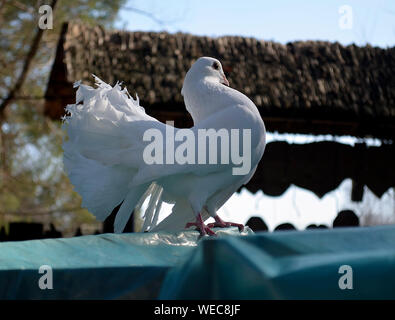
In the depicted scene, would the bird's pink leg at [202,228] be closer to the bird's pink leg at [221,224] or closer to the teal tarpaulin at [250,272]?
the bird's pink leg at [221,224]

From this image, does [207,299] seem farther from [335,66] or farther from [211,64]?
[335,66]

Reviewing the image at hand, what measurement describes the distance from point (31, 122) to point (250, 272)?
13.9 metres

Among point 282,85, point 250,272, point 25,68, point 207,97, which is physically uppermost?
point 25,68

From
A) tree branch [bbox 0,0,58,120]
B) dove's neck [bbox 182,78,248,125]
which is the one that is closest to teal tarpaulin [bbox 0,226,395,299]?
dove's neck [bbox 182,78,248,125]

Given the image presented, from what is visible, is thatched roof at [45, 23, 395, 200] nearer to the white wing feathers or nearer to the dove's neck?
the dove's neck

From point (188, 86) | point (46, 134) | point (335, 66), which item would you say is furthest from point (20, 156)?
point (188, 86)

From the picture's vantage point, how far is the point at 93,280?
7.18ft

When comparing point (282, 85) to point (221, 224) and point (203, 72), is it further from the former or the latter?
point (221, 224)

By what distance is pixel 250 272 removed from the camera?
151 centimetres

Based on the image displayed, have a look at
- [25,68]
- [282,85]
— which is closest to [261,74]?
[282,85]

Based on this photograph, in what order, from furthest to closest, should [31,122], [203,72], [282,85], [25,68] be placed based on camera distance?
1. [31,122]
2. [25,68]
3. [282,85]
4. [203,72]

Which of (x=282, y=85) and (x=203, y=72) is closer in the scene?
(x=203, y=72)

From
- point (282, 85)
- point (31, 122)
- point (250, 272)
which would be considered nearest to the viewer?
point (250, 272)
